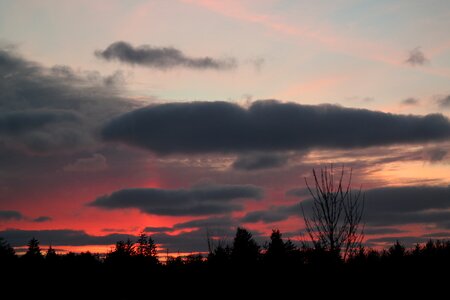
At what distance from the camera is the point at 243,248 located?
6694cm

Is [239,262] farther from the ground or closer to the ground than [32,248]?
closer to the ground

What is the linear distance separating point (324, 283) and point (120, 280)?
74381 millimetres

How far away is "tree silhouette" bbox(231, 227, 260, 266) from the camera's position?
2432 inches

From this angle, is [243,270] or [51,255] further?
[51,255]

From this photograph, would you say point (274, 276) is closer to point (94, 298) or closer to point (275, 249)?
point (275, 249)

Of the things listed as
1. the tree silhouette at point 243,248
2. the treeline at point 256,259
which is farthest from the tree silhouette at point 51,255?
the tree silhouette at point 243,248

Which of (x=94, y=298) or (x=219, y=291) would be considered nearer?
(x=219, y=291)

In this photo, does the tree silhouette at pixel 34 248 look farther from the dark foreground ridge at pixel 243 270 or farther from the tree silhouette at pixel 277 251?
the tree silhouette at pixel 277 251

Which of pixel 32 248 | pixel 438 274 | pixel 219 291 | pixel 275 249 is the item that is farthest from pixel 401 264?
pixel 32 248

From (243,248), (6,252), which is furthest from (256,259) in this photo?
(6,252)

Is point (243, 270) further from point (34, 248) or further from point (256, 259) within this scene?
point (34, 248)

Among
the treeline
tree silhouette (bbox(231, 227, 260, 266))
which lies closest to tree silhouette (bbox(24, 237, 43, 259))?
the treeline

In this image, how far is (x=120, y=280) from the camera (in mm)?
88188

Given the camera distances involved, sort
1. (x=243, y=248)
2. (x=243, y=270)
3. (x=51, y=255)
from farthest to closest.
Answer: (x=51, y=255), (x=243, y=248), (x=243, y=270)
